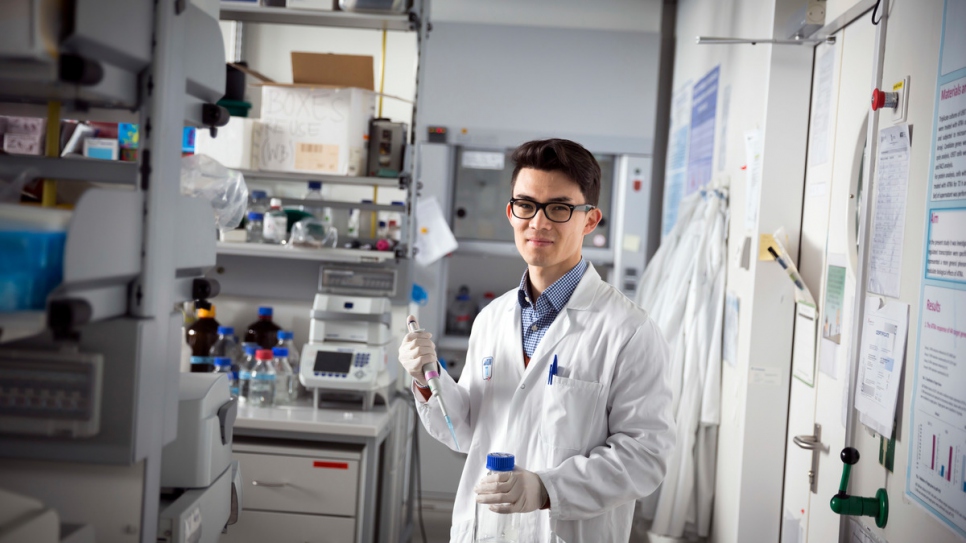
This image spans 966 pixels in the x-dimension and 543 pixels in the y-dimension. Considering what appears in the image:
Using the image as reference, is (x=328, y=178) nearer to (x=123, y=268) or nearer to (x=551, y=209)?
(x=551, y=209)

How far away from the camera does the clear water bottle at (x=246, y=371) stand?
283 centimetres

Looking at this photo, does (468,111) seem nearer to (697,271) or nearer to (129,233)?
(697,271)

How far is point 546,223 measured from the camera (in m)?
1.58

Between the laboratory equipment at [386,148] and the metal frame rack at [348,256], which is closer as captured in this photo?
the metal frame rack at [348,256]

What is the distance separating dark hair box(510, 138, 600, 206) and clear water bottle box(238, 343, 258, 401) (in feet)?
5.49

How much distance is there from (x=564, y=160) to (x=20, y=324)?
1.04 m

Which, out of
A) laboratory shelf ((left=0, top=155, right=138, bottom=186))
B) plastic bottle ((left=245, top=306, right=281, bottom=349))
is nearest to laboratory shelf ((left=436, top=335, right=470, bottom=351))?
plastic bottle ((left=245, top=306, right=281, bottom=349))

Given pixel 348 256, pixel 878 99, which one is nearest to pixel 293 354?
pixel 348 256

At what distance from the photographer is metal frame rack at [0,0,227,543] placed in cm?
100

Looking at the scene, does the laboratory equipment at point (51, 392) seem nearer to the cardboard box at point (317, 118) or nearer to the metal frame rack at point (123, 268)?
the metal frame rack at point (123, 268)

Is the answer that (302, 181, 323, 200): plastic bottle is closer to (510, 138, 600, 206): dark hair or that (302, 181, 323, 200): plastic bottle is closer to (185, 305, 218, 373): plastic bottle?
(185, 305, 218, 373): plastic bottle

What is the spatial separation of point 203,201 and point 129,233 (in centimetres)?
26

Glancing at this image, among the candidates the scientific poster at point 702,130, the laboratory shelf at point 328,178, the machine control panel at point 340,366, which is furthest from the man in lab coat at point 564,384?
the scientific poster at point 702,130

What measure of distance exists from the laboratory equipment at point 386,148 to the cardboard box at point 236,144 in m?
0.47
